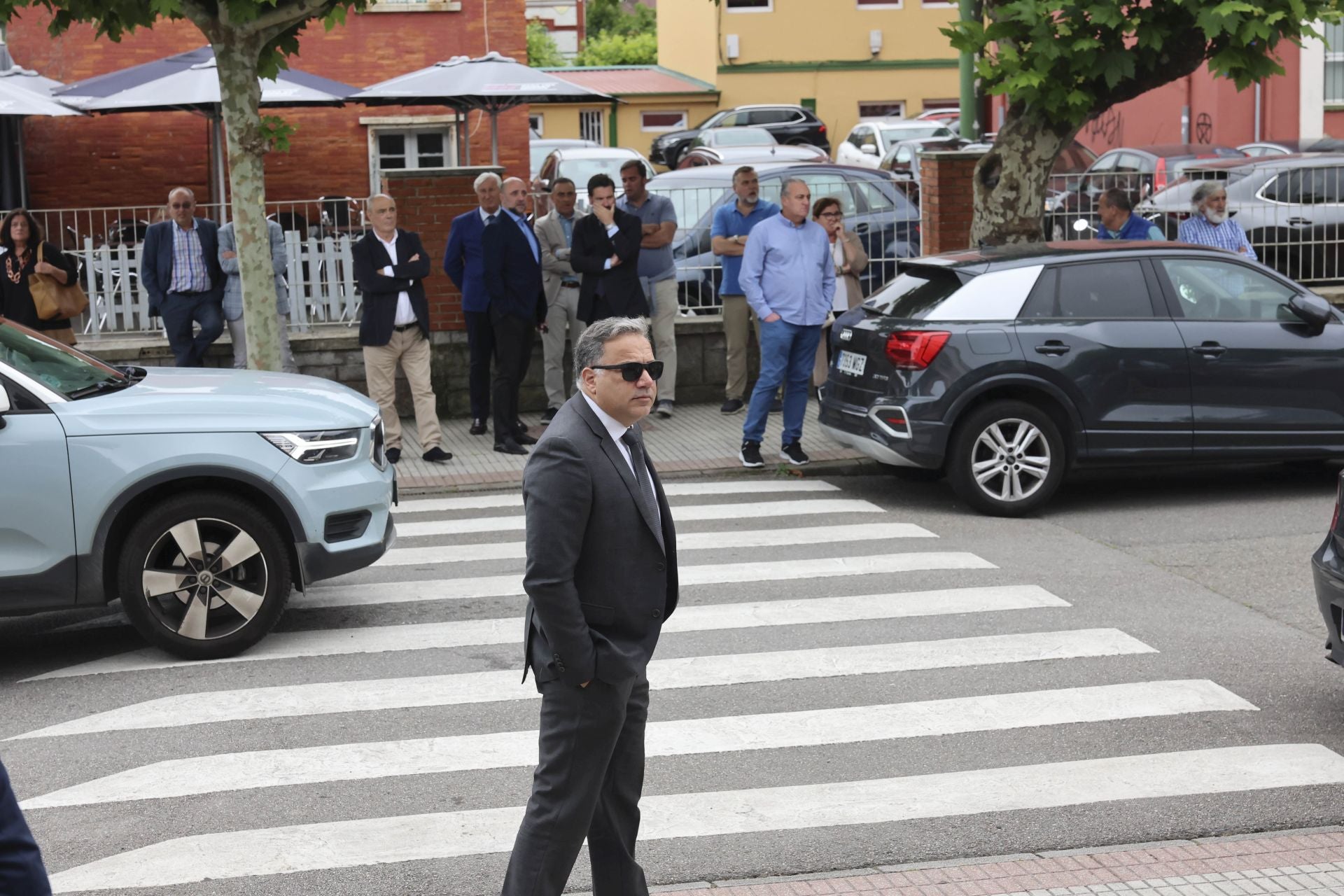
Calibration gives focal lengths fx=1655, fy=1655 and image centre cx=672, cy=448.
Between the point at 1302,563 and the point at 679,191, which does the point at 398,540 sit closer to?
the point at 1302,563

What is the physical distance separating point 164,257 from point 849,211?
6761 millimetres

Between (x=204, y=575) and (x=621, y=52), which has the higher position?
(x=621, y=52)

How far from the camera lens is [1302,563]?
9305 mm

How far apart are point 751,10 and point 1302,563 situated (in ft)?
125

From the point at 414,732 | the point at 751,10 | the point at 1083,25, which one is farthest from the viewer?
the point at 751,10

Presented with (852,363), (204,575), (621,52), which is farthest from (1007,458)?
(621,52)

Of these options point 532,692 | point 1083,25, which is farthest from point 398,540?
point 1083,25

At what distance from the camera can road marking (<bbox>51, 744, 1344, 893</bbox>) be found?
5.36 meters

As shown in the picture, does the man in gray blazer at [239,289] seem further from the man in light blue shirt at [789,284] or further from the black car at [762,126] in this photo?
the black car at [762,126]

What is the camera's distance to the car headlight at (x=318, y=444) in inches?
306

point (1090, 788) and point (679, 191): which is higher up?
point (679, 191)

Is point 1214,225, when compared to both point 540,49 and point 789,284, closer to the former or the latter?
point 789,284

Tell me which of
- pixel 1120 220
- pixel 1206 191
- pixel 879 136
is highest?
pixel 879 136

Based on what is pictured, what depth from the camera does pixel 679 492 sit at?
39.0 ft
